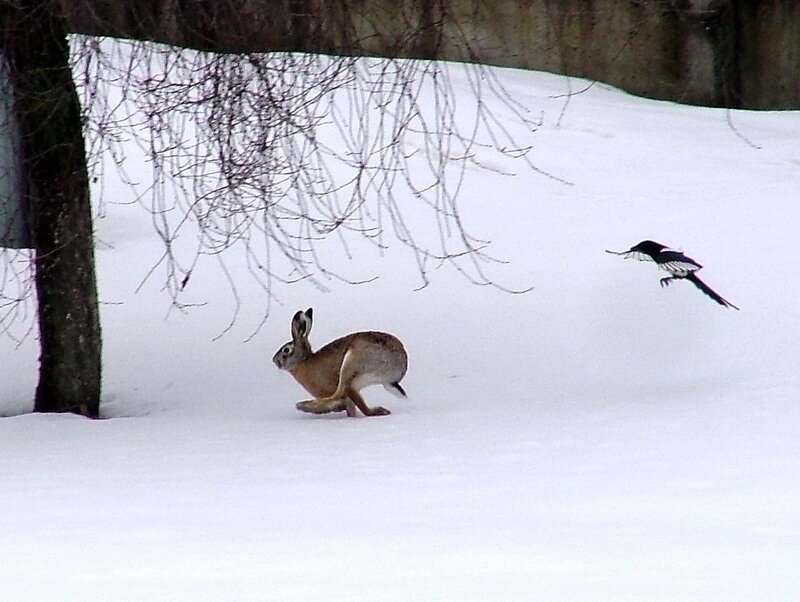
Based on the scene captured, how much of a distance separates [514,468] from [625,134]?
995 cm

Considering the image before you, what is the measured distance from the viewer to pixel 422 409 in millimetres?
8180

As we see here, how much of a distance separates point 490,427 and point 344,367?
995mm

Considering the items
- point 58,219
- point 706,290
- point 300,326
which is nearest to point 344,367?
point 300,326

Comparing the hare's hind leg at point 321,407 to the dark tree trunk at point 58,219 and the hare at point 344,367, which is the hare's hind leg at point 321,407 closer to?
the hare at point 344,367

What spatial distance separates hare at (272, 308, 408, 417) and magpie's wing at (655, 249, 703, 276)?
2.16 meters

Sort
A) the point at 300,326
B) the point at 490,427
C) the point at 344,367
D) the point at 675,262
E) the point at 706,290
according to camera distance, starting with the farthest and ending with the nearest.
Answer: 1. the point at 675,262
2. the point at 706,290
3. the point at 300,326
4. the point at 344,367
5. the point at 490,427

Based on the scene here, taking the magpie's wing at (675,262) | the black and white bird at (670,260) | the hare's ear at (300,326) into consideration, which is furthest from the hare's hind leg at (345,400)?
the magpie's wing at (675,262)

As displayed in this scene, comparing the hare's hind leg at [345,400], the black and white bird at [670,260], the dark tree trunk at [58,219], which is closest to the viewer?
the dark tree trunk at [58,219]

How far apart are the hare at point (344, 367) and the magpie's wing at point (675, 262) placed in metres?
2.16

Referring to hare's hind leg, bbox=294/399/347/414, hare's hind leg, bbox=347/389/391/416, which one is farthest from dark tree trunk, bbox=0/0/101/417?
hare's hind leg, bbox=347/389/391/416

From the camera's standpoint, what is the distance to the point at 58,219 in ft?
26.1

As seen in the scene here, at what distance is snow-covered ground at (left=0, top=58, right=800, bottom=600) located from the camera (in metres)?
4.23

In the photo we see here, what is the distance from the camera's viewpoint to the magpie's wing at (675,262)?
9.12m

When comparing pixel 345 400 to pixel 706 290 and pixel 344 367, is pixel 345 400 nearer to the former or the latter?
pixel 344 367
